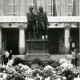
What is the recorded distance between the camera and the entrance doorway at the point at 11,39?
1859 inches

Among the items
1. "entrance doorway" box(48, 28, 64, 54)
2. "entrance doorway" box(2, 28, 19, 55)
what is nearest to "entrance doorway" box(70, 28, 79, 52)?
"entrance doorway" box(48, 28, 64, 54)

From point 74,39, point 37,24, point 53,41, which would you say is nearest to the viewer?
point 37,24

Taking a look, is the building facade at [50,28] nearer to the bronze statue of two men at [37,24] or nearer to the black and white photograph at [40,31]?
the black and white photograph at [40,31]

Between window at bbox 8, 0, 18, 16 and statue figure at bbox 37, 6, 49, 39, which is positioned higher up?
statue figure at bbox 37, 6, 49, 39

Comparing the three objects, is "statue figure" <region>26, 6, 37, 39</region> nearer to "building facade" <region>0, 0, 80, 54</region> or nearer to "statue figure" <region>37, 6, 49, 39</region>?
"statue figure" <region>37, 6, 49, 39</region>

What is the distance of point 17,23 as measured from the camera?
42.8 metres

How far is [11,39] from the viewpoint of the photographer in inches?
1881

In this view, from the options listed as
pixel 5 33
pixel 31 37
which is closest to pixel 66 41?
pixel 5 33

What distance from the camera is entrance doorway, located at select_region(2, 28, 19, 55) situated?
155ft

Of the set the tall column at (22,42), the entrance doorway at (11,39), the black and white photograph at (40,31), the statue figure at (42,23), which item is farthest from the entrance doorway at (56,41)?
the statue figure at (42,23)

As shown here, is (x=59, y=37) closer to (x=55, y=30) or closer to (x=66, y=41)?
(x=55, y=30)

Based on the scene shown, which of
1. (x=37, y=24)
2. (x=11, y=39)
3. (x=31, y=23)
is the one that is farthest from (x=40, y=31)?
(x=11, y=39)

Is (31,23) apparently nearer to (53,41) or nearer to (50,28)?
(50,28)

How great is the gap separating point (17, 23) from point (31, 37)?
2058 centimetres
